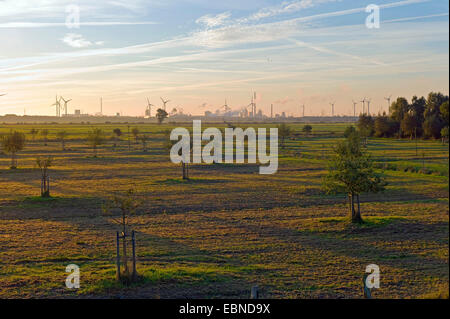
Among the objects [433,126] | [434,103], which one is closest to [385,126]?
[434,103]

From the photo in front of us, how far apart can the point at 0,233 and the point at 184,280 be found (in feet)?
40.3

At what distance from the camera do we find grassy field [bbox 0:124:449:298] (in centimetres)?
1408

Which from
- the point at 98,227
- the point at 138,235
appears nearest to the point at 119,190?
the point at 98,227

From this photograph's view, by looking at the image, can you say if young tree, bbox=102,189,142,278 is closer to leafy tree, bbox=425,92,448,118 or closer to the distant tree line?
the distant tree line

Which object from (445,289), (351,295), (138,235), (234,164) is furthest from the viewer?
(234,164)

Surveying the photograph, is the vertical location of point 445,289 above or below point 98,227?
above

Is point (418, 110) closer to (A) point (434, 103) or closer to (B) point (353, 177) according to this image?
(A) point (434, 103)

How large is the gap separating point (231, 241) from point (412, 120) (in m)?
102

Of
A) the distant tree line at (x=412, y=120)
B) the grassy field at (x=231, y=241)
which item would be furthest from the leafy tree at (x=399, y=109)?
the grassy field at (x=231, y=241)

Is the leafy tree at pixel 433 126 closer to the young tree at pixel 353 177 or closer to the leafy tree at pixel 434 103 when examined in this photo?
the leafy tree at pixel 434 103

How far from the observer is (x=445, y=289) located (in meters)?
8.95
